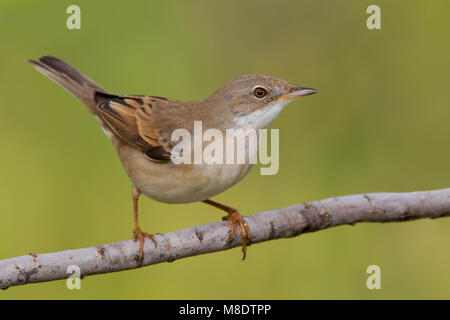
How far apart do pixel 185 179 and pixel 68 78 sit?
1.92m

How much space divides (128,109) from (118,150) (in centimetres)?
40

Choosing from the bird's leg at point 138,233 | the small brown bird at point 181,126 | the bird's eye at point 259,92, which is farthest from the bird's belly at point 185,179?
the bird's eye at point 259,92

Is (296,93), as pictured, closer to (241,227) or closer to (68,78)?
(241,227)

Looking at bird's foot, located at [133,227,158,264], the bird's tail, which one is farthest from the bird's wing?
bird's foot, located at [133,227,158,264]

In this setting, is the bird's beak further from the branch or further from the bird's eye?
the branch

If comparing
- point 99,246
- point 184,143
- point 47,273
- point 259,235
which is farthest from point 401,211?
point 47,273

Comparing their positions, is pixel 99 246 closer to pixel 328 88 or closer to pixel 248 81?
pixel 248 81

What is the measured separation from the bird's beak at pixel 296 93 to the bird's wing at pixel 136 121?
3.31 ft

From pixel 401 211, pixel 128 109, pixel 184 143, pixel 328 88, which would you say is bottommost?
pixel 401 211

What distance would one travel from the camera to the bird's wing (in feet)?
14.9

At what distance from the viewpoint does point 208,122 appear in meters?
4.38

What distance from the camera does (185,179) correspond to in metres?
4.12

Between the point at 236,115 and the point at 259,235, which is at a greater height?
the point at 236,115

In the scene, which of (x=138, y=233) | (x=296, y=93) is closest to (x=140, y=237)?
(x=138, y=233)
